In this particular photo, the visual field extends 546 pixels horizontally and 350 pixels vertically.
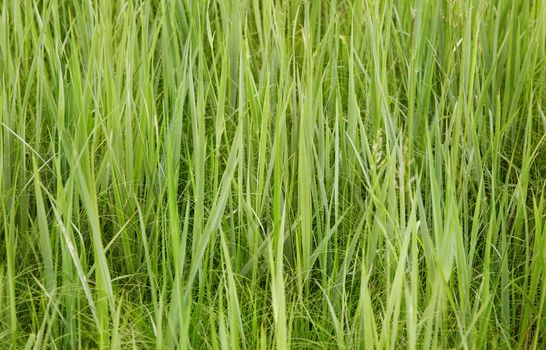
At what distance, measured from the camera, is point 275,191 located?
5.24 ft

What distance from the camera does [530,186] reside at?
77.4 inches

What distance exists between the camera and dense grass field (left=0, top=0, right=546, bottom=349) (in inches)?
58.8

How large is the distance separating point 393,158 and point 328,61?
64cm

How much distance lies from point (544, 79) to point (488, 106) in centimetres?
19

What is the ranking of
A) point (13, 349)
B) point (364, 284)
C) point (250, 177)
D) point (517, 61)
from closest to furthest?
point (364, 284)
point (13, 349)
point (250, 177)
point (517, 61)

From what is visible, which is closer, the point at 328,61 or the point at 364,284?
the point at 364,284

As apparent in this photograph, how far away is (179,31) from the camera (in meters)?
2.13

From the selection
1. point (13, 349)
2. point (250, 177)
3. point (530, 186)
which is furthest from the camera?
point (530, 186)

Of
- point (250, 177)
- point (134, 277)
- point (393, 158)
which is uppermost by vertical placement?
point (393, 158)

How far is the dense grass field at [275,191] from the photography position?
1494 millimetres

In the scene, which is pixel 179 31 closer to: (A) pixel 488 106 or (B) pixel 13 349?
(A) pixel 488 106

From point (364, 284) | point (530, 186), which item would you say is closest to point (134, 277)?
point (364, 284)

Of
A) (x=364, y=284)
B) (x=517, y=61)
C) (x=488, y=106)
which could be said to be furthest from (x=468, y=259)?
(x=517, y=61)

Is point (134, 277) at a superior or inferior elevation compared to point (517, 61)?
inferior
